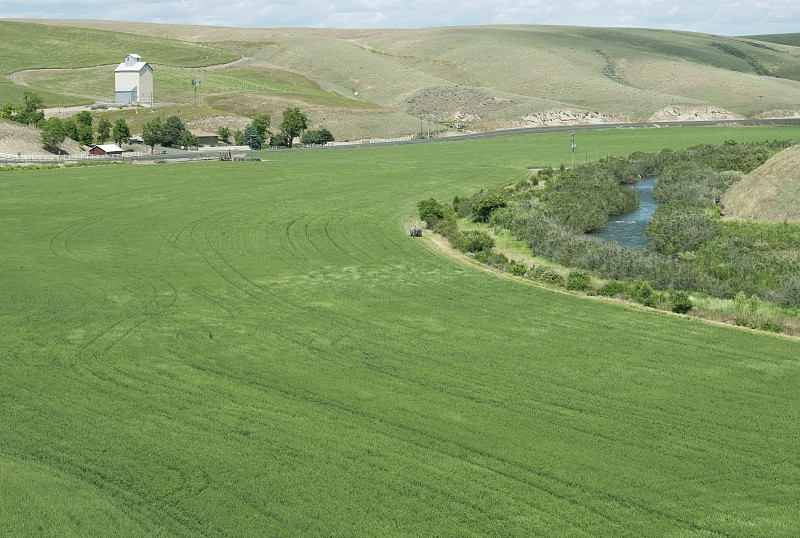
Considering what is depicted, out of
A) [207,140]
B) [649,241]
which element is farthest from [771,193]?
[207,140]

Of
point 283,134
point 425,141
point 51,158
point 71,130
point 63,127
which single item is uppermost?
point 425,141

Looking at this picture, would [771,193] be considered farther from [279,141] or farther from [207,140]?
[207,140]

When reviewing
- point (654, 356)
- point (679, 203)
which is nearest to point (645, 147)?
point (679, 203)

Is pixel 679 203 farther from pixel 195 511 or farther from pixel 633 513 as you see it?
pixel 195 511

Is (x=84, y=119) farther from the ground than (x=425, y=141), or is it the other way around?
(x=84, y=119)

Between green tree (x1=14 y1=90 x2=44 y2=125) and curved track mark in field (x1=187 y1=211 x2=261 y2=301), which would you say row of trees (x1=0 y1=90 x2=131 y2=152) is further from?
curved track mark in field (x1=187 y1=211 x2=261 y2=301)

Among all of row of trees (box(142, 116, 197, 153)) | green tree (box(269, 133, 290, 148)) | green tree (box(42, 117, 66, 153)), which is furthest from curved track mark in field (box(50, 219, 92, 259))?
green tree (box(269, 133, 290, 148))

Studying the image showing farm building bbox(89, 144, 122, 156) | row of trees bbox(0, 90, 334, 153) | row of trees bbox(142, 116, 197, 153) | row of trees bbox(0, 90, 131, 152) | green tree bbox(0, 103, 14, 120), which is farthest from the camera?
green tree bbox(0, 103, 14, 120)
